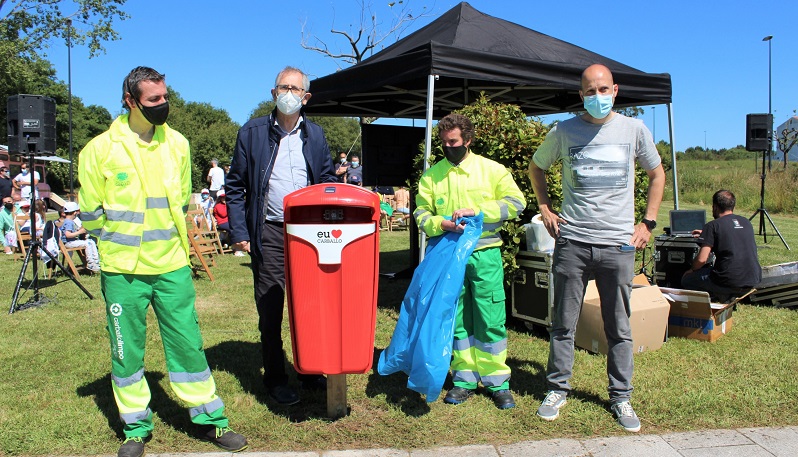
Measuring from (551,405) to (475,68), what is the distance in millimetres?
3399

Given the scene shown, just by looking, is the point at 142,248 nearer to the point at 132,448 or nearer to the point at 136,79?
the point at 136,79

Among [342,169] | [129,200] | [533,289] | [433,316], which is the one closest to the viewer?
[129,200]

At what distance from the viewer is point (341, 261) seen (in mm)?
3287

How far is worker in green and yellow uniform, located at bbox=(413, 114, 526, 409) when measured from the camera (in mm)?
3771

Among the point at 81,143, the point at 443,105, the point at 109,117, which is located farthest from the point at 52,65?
→ the point at 443,105

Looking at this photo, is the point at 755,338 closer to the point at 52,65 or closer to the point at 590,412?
the point at 590,412

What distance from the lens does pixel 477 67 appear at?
5801 mm

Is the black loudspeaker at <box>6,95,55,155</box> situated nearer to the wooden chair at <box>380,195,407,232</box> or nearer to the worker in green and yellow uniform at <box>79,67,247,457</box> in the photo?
the worker in green and yellow uniform at <box>79,67,247,457</box>

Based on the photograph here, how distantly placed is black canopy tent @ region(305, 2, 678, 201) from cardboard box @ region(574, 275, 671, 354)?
2052mm

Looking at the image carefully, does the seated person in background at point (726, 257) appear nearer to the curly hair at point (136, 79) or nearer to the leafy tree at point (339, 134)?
the curly hair at point (136, 79)

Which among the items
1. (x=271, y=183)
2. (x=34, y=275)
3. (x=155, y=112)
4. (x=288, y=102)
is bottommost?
(x=34, y=275)

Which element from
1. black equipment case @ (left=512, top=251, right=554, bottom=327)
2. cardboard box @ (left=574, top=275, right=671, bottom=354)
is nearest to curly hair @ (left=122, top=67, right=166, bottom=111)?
black equipment case @ (left=512, top=251, right=554, bottom=327)

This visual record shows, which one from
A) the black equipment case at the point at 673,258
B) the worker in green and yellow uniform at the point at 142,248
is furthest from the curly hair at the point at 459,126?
the black equipment case at the point at 673,258

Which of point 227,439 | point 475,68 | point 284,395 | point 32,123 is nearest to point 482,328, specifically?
point 284,395
